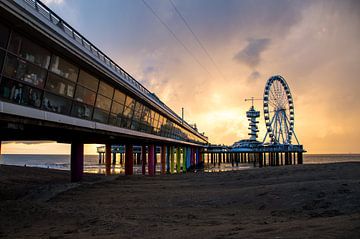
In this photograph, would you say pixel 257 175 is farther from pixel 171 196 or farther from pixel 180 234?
pixel 180 234

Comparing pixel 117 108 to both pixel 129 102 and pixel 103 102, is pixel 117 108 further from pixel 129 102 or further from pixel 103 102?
pixel 103 102

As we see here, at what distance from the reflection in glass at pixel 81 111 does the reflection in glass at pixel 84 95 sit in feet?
0.97

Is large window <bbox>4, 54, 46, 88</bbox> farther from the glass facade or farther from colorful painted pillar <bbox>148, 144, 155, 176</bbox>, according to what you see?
colorful painted pillar <bbox>148, 144, 155, 176</bbox>

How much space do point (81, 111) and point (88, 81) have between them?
1761 mm

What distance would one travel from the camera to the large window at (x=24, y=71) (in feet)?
43.4

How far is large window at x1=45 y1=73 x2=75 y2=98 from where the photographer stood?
15930 millimetres

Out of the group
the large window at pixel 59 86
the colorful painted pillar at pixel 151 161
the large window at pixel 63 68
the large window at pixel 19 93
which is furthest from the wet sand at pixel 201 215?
the colorful painted pillar at pixel 151 161

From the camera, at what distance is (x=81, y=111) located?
19578 millimetres

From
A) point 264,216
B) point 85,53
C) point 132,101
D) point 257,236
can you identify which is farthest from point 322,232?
point 132,101

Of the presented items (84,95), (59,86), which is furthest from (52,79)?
(84,95)

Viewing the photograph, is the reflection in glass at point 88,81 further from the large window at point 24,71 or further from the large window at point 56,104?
the large window at point 24,71

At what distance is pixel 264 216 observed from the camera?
11359 millimetres

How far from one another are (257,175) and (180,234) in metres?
18.8

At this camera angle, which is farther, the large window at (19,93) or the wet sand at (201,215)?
the large window at (19,93)
